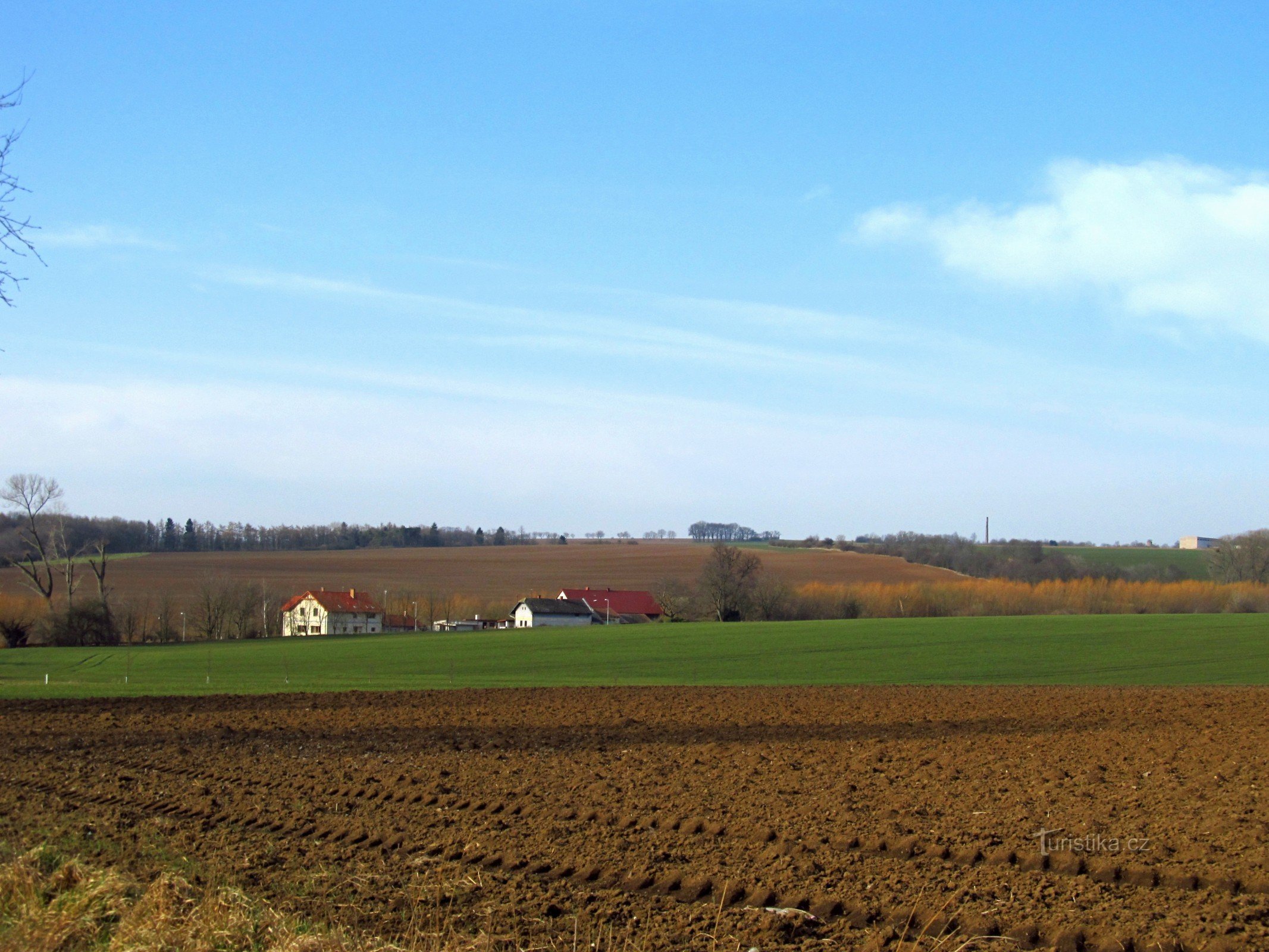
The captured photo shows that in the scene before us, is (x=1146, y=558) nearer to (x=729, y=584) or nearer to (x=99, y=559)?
(x=729, y=584)

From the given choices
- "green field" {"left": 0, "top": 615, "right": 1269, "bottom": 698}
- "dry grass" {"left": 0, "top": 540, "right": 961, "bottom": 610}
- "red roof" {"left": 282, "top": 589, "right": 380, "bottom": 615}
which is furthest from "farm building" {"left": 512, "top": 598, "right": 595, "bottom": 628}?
"green field" {"left": 0, "top": 615, "right": 1269, "bottom": 698}

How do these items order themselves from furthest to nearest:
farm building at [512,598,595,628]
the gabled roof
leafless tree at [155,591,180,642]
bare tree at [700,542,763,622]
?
the gabled roof, farm building at [512,598,595,628], bare tree at [700,542,763,622], leafless tree at [155,591,180,642]

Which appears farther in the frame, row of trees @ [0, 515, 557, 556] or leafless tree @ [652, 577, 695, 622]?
row of trees @ [0, 515, 557, 556]

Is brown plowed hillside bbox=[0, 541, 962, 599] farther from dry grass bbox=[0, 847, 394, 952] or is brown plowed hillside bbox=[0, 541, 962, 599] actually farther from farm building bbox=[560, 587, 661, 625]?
dry grass bbox=[0, 847, 394, 952]

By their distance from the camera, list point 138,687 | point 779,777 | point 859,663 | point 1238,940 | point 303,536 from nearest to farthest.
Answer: point 1238,940, point 779,777, point 138,687, point 859,663, point 303,536

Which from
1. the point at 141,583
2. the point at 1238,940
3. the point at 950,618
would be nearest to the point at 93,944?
the point at 1238,940

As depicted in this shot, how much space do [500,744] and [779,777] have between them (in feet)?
19.8

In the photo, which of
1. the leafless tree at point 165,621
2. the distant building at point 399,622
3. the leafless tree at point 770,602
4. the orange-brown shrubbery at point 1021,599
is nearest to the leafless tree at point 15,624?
the leafless tree at point 165,621

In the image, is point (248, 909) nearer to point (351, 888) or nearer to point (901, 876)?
point (351, 888)

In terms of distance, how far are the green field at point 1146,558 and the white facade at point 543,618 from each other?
55.3 metres

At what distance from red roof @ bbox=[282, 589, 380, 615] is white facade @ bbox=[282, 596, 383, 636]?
0.25 m

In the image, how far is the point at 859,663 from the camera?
151 feet

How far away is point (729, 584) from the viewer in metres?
90.2

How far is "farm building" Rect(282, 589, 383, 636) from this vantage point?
9719 cm
